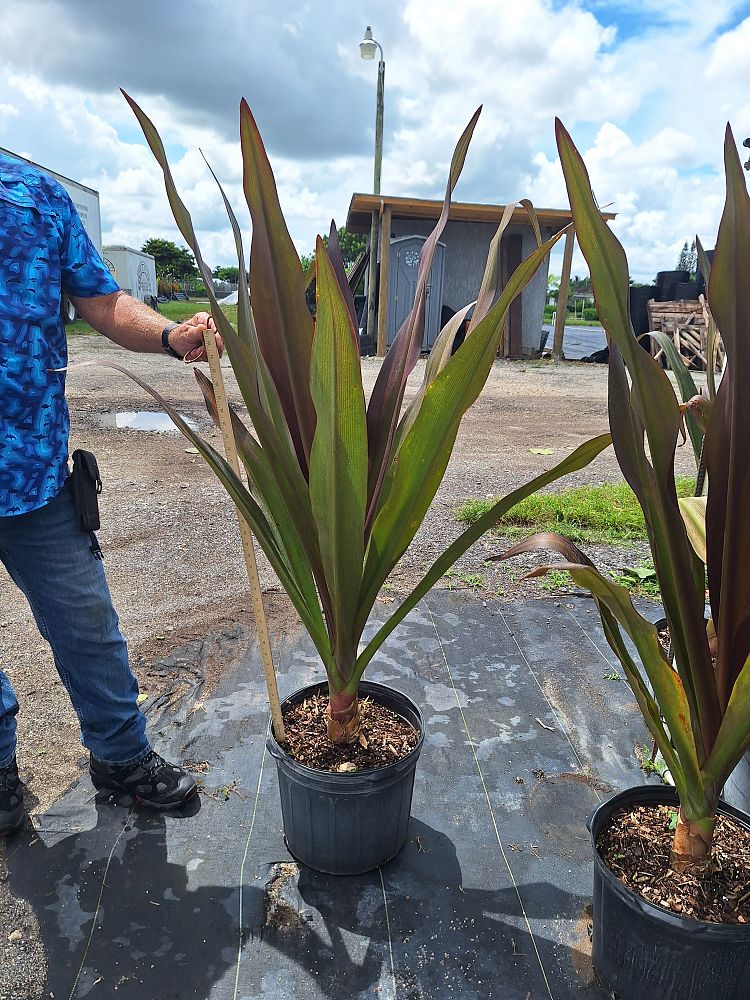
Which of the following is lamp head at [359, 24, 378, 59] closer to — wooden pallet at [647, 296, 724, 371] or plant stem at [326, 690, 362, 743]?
wooden pallet at [647, 296, 724, 371]

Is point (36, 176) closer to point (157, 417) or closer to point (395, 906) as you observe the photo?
point (395, 906)

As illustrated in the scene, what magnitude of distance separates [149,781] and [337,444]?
918mm

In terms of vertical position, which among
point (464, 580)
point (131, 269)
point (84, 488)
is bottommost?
→ point (464, 580)

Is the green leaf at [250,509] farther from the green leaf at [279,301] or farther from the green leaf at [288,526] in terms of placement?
the green leaf at [279,301]

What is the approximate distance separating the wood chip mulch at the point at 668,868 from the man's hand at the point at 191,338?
1.11 metres

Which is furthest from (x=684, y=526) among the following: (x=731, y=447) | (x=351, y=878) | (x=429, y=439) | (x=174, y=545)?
(x=174, y=545)

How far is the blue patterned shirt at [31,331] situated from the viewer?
1248mm

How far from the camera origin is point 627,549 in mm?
2955

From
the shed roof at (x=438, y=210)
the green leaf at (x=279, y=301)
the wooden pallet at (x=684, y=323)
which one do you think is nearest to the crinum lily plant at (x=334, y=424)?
the green leaf at (x=279, y=301)

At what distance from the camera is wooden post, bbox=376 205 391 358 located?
9242mm

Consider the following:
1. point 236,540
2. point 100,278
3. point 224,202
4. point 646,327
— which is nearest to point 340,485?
point 224,202

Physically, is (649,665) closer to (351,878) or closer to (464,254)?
(351,878)

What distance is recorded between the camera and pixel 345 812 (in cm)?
124

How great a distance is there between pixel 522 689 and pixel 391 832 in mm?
717
